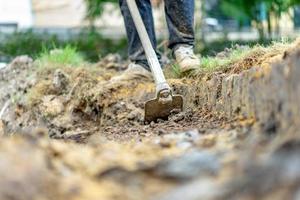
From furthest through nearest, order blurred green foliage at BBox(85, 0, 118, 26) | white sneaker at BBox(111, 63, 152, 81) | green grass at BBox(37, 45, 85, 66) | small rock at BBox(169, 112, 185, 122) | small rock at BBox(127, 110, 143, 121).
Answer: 1. blurred green foliage at BBox(85, 0, 118, 26)
2. green grass at BBox(37, 45, 85, 66)
3. white sneaker at BBox(111, 63, 152, 81)
4. small rock at BBox(127, 110, 143, 121)
5. small rock at BBox(169, 112, 185, 122)

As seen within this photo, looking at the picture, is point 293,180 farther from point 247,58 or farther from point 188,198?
point 247,58

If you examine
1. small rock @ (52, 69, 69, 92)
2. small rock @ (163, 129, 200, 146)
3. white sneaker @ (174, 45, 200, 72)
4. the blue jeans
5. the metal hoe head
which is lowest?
the metal hoe head

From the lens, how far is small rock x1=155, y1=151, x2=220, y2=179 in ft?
5.09

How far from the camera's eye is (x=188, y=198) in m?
1.45

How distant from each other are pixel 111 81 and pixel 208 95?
1.34m

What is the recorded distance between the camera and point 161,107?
14.2ft

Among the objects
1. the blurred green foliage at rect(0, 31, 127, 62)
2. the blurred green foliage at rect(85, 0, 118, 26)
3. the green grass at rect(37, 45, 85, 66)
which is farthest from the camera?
the blurred green foliage at rect(85, 0, 118, 26)

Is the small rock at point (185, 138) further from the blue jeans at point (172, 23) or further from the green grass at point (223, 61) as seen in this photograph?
the blue jeans at point (172, 23)

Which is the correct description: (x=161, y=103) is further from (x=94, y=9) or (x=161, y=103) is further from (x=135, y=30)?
(x=94, y=9)

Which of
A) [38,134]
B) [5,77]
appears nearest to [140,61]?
[5,77]

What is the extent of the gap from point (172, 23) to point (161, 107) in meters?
0.96

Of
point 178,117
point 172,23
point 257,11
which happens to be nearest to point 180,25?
point 172,23

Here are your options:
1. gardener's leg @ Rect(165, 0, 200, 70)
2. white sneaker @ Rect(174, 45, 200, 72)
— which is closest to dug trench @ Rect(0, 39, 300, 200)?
white sneaker @ Rect(174, 45, 200, 72)

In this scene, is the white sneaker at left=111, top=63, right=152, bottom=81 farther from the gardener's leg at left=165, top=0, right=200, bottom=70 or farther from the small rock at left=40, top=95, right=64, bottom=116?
the small rock at left=40, top=95, right=64, bottom=116
